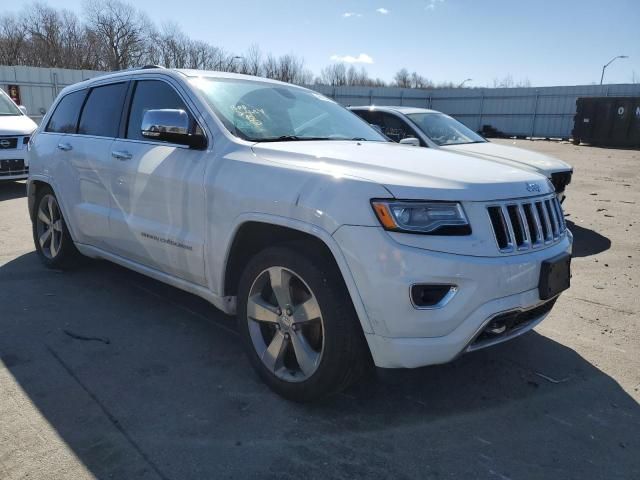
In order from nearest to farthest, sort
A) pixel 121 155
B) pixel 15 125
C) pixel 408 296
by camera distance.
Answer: pixel 408 296 < pixel 121 155 < pixel 15 125

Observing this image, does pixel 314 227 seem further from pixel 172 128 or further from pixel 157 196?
pixel 157 196

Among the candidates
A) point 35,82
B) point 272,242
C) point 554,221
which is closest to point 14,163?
point 272,242

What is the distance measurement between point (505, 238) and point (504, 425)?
1.01 m

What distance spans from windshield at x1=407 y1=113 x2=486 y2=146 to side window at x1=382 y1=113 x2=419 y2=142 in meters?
0.19

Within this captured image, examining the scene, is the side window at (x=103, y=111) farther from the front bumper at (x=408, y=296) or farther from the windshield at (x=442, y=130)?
the windshield at (x=442, y=130)

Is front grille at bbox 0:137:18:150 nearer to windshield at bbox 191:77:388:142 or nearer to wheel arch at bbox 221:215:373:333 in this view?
windshield at bbox 191:77:388:142

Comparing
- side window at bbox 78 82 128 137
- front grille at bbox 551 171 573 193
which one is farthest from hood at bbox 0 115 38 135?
front grille at bbox 551 171 573 193

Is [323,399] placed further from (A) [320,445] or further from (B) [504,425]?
(B) [504,425]

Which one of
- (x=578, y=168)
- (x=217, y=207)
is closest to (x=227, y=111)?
(x=217, y=207)

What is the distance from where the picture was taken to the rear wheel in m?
4.95

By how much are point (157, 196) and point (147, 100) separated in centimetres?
88

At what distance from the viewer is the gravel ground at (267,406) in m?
2.40

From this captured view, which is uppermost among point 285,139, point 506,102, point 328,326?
point 506,102

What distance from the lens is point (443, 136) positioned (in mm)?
7707
